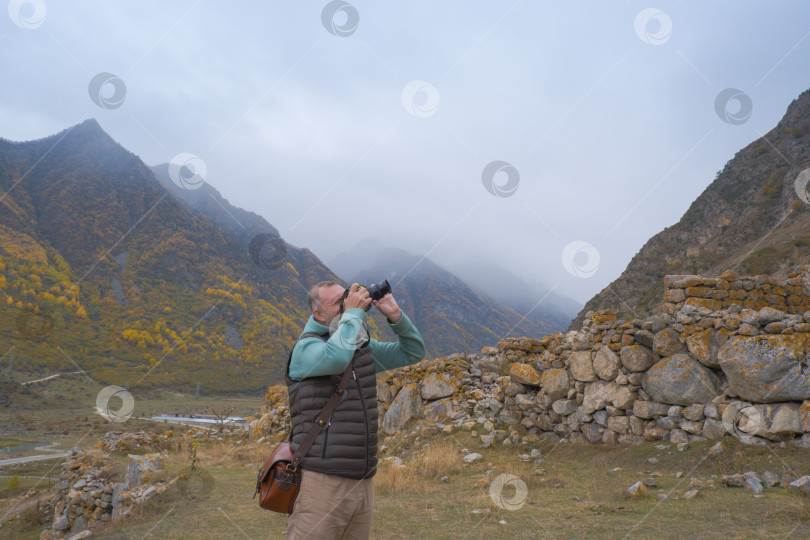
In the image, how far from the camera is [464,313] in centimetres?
7662

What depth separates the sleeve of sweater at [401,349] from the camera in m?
3.15

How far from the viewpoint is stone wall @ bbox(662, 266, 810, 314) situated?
25.6 ft

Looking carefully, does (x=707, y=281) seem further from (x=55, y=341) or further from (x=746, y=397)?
(x=55, y=341)

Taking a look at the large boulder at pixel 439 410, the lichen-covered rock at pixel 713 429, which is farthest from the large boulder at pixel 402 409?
the lichen-covered rock at pixel 713 429

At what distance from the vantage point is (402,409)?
1230 centimetres

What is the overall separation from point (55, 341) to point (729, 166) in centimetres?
8511

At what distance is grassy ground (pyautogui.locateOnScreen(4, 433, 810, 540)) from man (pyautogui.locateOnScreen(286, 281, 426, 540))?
3.09 meters

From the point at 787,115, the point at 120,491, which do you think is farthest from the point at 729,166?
the point at 120,491

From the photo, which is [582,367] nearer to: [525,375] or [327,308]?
[525,375]

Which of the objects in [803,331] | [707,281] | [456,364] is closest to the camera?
[803,331]

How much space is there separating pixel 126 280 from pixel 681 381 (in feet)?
276

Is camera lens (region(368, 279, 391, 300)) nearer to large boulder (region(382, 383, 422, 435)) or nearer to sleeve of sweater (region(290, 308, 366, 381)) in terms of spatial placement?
sleeve of sweater (region(290, 308, 366, 381))

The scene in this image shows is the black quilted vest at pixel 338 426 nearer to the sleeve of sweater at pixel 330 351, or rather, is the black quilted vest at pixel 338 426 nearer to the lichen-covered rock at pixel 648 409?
the sleeve of sweater at pixel 330 351

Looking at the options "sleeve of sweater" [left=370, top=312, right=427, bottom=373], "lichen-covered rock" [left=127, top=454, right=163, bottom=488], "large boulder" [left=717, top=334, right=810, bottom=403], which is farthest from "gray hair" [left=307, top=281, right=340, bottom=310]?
"lichen-covered rock" [left=127, top=454, right=163, bottom=488]
